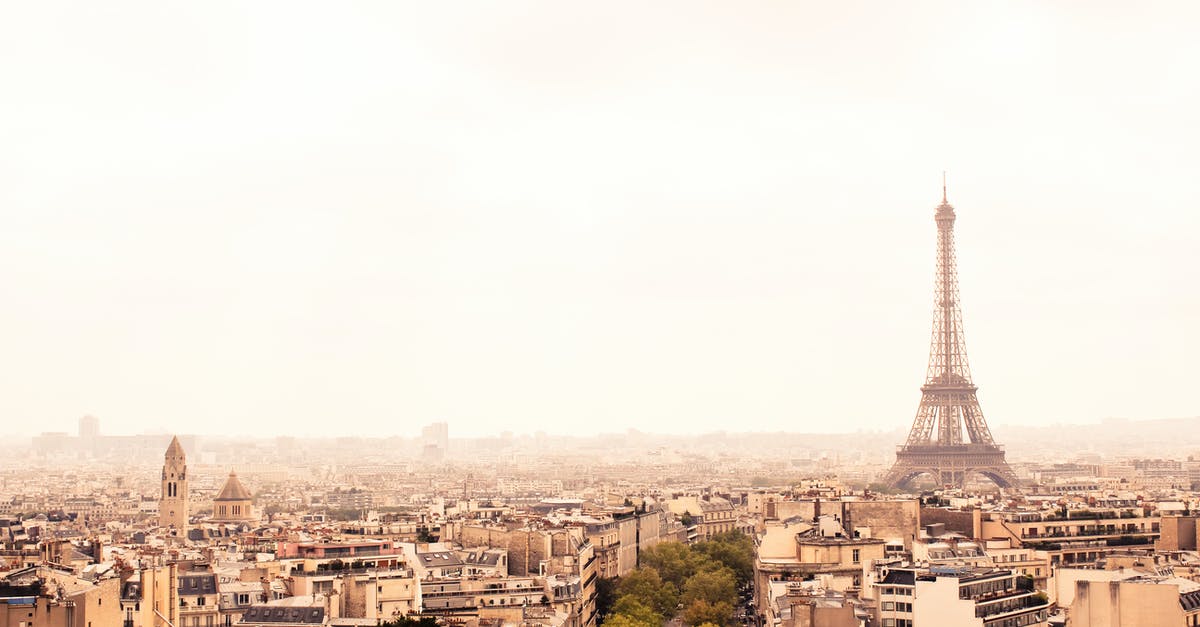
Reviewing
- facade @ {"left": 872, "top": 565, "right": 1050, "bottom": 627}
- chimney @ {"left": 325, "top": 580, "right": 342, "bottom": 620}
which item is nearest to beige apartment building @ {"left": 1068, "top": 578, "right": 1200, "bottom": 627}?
facade @ {"left": 872, "top": 565, "right": 1050, "bottom": 627}

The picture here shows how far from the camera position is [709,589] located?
214 ft

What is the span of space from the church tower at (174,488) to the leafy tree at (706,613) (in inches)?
2034

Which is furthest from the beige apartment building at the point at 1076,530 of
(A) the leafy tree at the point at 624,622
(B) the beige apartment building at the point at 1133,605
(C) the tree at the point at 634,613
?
(B) the beige apartment building at the point at 1133,605

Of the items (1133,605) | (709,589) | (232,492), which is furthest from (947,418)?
(1133,605)

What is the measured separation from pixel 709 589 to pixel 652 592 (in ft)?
6.65

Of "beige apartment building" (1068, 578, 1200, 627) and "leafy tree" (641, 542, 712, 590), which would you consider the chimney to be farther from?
"leafy tree" (641, 542, 712, 590)

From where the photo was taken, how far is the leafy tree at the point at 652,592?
6438 cm

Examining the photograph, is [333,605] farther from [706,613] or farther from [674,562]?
[674,562]

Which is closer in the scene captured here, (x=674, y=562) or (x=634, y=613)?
(x=634, y=613)

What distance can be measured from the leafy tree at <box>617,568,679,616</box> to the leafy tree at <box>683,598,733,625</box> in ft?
6.07

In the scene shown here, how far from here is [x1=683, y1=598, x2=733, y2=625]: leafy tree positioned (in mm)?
60625

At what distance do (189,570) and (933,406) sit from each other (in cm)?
9504

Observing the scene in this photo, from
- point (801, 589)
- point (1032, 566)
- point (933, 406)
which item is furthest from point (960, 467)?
point (801, 589)

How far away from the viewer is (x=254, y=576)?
182ft
